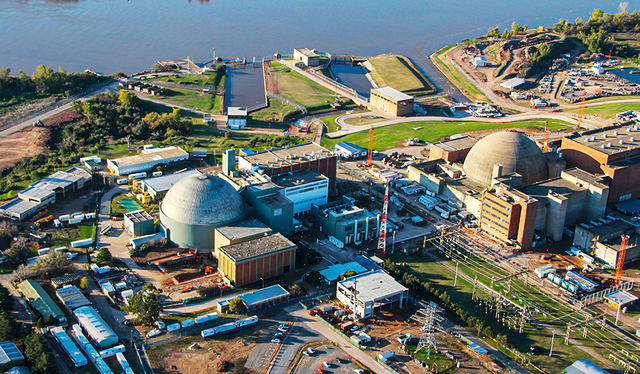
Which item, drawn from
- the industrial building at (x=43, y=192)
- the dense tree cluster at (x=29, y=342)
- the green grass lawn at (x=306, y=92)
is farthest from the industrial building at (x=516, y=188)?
the dense tree cluster at (x=29, y=342)

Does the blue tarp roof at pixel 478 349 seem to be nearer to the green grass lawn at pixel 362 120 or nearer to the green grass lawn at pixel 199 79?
the green grass lawn at pixel 362 120

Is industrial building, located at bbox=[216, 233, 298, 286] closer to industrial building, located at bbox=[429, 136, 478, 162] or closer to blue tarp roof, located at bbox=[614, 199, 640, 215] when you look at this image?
industrial building, located at bbox=[429, 136, 478, 162]

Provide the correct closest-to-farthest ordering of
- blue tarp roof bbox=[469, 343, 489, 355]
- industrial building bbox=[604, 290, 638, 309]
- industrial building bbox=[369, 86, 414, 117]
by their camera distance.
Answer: blue tarp roof bbox=[469, 343, 489, 355], industrial building bbox=[604, 290, 638, 309], industrial building bbox=[369, 86, 414, 117]

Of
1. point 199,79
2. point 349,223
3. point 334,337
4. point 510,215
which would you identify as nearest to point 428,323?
point 334,337

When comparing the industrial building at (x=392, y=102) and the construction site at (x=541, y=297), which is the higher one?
the industrial building at (x=392, y=102)

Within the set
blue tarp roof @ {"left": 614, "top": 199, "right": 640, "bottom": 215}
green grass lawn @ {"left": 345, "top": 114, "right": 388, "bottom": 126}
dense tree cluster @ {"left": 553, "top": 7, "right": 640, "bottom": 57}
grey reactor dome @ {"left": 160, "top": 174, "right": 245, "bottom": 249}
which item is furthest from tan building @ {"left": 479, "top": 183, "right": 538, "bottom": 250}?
dense tree cluster @ {"left": 553, "top": 7, "right": 640, "bottom": 57}
